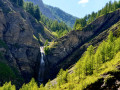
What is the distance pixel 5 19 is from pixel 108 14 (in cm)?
10400

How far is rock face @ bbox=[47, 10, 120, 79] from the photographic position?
102 meters

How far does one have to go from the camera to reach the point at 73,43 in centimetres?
11419

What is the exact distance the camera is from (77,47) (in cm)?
11338

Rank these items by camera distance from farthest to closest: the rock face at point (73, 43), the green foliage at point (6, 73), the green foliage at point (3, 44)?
the rock face at point (73, 43) → the green foliage at point (3, 44) → the green foliage at point (6, 73)

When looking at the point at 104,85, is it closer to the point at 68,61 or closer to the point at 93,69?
the point at 93,69

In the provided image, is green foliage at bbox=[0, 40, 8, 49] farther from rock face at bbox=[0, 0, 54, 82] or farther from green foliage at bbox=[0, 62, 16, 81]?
green foliage at bbox=[0, 62, 16, 81]

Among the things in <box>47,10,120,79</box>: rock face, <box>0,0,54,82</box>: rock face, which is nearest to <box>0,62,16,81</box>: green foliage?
<box>0,0,54,82</box>: rock face

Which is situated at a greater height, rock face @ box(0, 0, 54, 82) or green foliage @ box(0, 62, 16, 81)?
Answer: rock face @ box(0, 0, 54, 82)

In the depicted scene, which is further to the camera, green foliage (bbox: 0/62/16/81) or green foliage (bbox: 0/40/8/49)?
green foliage (bbox: 0/40/8/49)

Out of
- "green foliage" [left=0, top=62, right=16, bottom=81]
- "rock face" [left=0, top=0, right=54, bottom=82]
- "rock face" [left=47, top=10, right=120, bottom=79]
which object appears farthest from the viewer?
"rock face" [left=47, top=10, right=120, bottom=79]

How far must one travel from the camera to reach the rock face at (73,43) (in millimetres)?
102312

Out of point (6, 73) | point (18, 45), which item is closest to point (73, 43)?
point (18, 45)

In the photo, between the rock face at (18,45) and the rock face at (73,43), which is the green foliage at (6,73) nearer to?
the rock face at (18,45)

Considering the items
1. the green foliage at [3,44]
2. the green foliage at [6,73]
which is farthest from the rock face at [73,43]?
the green foliage at [3,44]
